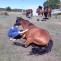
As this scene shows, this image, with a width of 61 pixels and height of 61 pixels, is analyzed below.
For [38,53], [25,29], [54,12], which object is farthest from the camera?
[54,12]

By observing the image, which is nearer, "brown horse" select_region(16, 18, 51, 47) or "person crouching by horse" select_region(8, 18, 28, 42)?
"brown horse" select_region(16, 18, 51, 47)

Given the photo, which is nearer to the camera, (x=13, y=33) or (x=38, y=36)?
(x=38, y=36)

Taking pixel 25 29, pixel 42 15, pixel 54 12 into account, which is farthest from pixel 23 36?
pixel 54 12

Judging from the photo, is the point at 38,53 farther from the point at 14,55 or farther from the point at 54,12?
the point at 54,12

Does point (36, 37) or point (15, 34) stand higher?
point (36, 37)

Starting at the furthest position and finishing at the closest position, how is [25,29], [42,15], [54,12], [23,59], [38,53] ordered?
[54,12], [42,15], [25,29], [38,53], [23,59]

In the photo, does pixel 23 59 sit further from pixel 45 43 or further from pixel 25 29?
pixel 25 29

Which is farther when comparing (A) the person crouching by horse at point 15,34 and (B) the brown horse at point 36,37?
(A) the person crouching by horse at point 15,34

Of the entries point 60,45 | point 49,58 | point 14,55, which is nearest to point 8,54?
point 14,55

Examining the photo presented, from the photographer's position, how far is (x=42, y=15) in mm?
29625

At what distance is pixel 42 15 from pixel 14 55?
2063 cm

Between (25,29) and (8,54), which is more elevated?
(25,29)

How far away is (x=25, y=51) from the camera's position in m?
9.79

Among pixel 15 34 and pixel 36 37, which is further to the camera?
pixel 15 34
